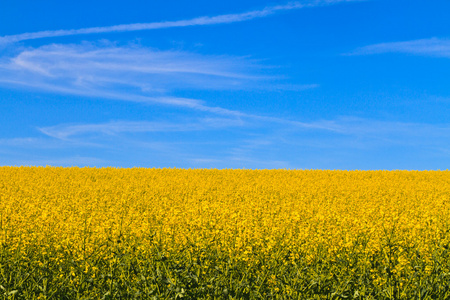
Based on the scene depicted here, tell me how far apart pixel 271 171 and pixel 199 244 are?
21.9 m

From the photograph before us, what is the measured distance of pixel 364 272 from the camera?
7.38 meters

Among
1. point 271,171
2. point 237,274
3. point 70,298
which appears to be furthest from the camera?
point 271,171

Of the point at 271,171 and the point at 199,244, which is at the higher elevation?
the point at 271,171

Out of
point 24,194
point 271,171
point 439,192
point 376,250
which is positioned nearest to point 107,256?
point 376,250

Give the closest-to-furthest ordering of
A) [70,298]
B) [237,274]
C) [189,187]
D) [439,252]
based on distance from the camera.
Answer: [70,298], [237,274], [439,252], [189,187]

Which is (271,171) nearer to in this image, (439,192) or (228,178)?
(228,178)

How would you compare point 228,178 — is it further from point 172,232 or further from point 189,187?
point 172,232

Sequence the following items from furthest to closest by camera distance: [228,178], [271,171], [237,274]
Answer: [271,171] → [228,178] → [237,274]

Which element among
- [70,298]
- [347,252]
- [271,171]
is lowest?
[70,298]

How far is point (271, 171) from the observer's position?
29312 mm

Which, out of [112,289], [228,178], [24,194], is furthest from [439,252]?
[228,178]

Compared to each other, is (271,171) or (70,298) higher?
(271,171)

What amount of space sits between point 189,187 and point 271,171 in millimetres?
10108

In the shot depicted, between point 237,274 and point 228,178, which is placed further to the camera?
point 228,178
